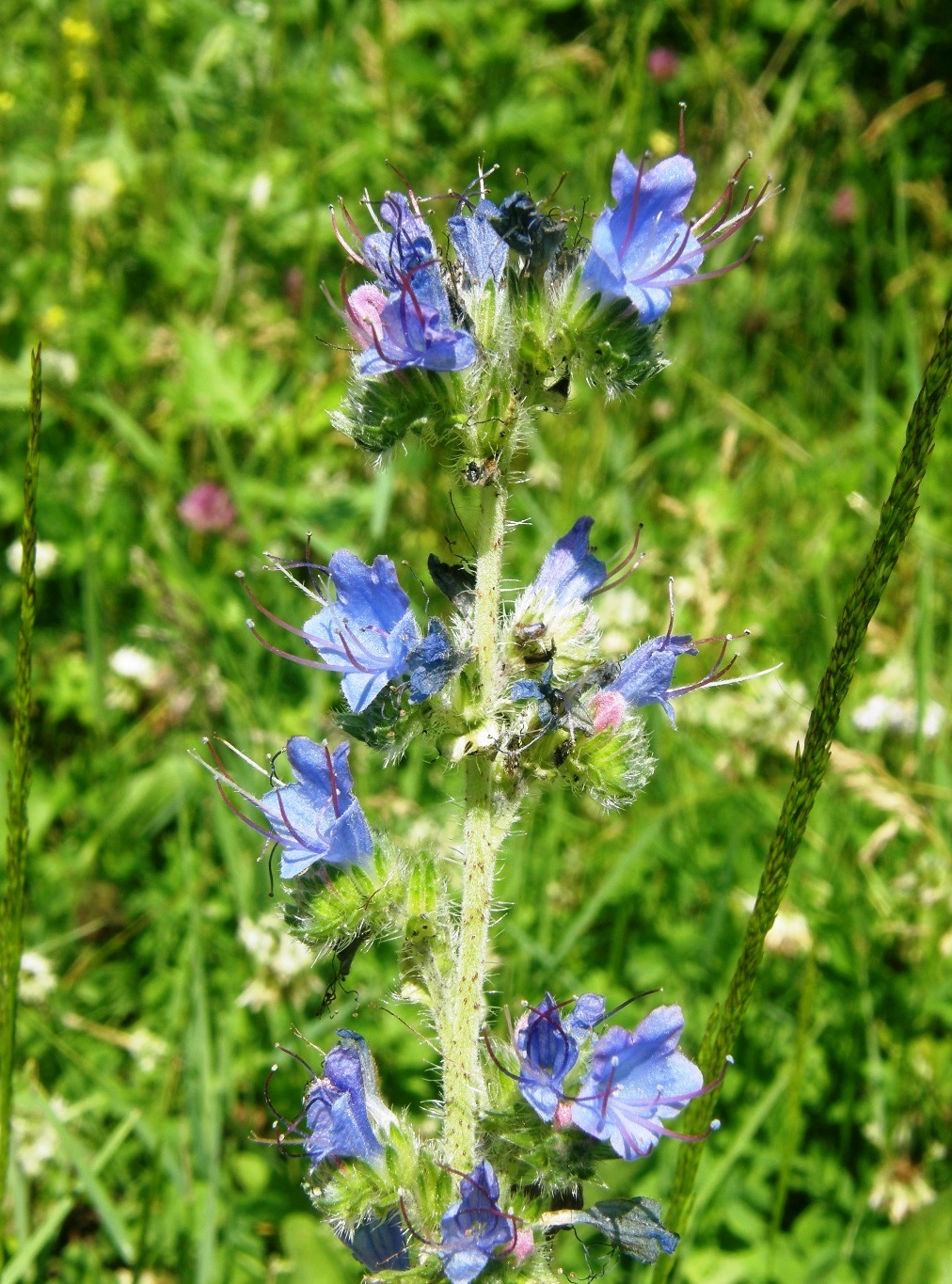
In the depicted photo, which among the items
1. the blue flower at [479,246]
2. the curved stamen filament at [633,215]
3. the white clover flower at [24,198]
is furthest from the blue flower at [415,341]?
the white clover flower at [24,198]

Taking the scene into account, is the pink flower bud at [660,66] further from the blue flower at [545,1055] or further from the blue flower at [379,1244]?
the blue flower at [379,1244]

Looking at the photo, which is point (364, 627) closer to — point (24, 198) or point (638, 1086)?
point (638, 1086)

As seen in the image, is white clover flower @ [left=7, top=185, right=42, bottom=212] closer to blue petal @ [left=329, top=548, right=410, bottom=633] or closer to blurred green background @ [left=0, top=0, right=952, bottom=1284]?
blurred green background @ [left=0, top=0, right=952, bottom=1284]

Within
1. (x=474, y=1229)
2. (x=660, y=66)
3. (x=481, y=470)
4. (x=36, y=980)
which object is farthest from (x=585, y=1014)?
(x=660, y=66)

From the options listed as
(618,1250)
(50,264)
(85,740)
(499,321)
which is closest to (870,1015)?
(618,1250)

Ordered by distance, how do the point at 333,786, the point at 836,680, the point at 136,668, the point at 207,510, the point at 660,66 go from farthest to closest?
1. the point at 660,66
2. the point at 207,510
3. the point at 136,668
4. the point at 333,786
5. the point at 836,680

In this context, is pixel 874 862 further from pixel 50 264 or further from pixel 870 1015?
pixel 50 264
